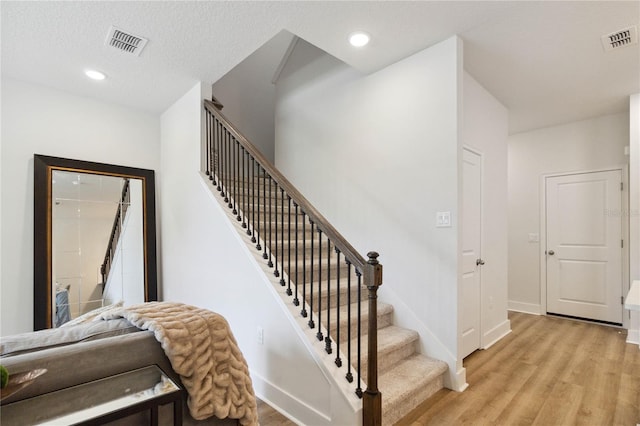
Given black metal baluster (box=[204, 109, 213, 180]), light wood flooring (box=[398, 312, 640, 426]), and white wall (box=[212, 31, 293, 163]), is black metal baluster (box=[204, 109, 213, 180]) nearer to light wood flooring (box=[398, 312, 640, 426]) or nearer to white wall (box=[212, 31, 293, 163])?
white wall (box=[212, 31, 293, 163])

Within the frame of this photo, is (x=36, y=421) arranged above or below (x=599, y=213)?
below

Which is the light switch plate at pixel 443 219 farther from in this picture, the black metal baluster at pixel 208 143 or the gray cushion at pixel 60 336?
the black metal baluster at pixel 208 143

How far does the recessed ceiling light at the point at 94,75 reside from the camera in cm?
300

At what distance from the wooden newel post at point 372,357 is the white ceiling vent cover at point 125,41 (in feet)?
7.88

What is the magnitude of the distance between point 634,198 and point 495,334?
209cm

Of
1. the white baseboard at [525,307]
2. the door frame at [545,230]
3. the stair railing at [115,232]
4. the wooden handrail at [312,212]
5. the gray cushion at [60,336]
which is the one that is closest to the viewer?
the gray cushion at [60,336]

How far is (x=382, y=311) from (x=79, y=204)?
3.22 metres

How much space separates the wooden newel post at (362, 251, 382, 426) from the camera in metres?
1.80

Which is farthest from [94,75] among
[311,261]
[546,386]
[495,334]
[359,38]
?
[495,334]

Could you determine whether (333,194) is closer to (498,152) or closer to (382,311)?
(382,311)

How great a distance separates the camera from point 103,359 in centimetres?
134

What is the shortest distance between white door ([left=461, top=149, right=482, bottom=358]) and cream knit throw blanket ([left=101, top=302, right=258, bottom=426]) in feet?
7.21

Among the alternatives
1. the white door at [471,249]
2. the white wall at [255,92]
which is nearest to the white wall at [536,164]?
the white door at [471,249]

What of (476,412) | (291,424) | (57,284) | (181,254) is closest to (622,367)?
(476,412)
